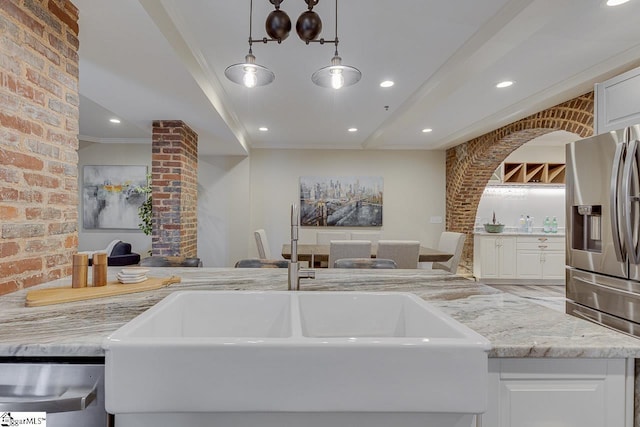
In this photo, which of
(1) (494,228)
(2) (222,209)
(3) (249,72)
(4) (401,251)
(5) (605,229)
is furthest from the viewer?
(2) (222,209)

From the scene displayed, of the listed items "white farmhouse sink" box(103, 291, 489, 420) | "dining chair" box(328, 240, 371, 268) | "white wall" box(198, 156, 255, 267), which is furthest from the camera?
"white wall" box(198, 156, 255, 267)

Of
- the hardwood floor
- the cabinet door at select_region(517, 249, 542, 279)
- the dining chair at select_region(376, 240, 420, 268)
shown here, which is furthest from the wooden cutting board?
the cabinet door at select_region(517, 249, 542, 279)

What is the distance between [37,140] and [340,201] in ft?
15.5

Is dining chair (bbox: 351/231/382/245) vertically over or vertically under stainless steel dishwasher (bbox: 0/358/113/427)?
over

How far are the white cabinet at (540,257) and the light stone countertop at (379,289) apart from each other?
4.35 metres

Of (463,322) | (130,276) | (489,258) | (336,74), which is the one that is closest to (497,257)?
(489,258)

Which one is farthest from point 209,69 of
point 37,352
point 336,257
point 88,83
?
point 37,352

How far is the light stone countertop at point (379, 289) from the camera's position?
724mm

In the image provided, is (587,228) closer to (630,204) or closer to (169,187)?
(630,204)

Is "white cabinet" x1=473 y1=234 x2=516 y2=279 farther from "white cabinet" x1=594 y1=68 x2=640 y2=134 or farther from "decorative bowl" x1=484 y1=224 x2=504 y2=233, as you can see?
"white cabinet" x1=594 y1=68 x2=640 y2=134

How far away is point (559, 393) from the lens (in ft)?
2.40

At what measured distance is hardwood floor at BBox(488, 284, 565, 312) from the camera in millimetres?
4070

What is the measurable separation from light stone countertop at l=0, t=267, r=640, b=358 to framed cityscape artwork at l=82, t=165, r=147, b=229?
181 inches

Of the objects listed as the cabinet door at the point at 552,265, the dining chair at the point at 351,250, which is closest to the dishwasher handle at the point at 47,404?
the dining chair at the point at 351,250
